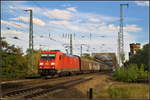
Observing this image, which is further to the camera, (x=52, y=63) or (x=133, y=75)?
(x=52, y=63)

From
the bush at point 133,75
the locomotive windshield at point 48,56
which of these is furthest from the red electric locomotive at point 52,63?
the bush at point 133,75

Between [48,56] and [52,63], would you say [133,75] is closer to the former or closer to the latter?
[52,63]

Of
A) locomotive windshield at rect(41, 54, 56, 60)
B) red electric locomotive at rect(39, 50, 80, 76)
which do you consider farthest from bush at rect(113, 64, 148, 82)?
locomotive windshield at rect(41, 54, 56, 60)

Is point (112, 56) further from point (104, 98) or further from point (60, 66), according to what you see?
point (104, 98)

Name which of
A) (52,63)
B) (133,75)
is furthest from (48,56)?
(133,75)

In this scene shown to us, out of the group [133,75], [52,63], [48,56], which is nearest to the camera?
[133,75]

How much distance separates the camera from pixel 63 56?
35.8 m

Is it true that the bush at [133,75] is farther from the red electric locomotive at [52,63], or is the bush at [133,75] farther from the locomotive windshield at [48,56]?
the locomotive windshield at [48,56]

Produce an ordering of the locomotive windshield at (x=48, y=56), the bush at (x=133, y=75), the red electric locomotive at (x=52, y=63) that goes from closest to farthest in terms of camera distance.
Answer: the bush at (x=133, y=75), the red electric locomotive at (x=52, y=63), the locomotive windshield at (x=48, y=56)

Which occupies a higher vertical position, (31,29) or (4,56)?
(31,29)

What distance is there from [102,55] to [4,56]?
306 ft

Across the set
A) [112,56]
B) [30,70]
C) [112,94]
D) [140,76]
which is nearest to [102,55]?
[112,56]

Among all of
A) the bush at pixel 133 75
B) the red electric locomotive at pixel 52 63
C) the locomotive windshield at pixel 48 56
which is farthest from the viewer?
the locomotive windshield at pixel 48 56

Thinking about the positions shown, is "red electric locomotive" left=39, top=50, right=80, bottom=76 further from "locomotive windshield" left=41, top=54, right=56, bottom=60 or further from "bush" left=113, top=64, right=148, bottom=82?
"bush" left=113, top=64, right=148, bottom=82
